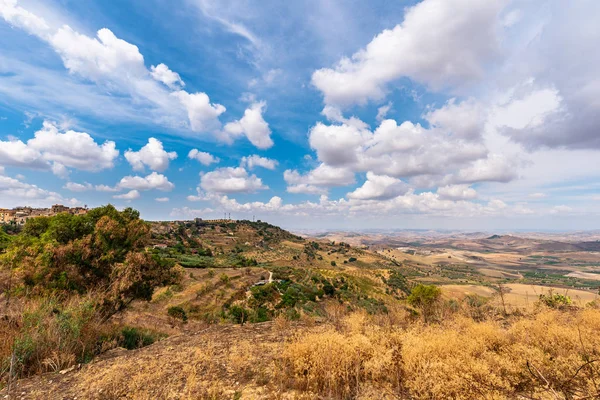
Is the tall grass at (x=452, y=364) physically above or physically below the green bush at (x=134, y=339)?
above

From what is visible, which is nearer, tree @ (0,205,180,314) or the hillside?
the hillside

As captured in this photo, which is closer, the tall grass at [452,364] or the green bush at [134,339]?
the tall grass at [452,364]

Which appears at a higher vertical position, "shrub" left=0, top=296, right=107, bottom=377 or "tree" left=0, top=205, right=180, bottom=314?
"tree" left=0, top=205, right=180, bottom=314

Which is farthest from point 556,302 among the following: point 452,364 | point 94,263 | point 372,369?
point 94,263

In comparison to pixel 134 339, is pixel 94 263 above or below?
above

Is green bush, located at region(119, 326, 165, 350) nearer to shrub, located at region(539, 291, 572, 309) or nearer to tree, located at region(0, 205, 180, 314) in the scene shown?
tree, located at region(0, 205, 180, 314)

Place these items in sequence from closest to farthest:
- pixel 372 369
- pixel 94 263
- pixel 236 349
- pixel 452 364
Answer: pixel 452 364 → pixel 372 369 → pixel 236 349 → pixel 94 263

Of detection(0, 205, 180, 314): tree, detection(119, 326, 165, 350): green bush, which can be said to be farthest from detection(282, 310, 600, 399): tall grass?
detection(0, 205, 180, 314): tree

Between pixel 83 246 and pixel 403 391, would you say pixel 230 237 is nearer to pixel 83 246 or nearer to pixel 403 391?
Answer: pixel 83 246

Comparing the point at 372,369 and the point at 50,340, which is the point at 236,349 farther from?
the point at 50,340

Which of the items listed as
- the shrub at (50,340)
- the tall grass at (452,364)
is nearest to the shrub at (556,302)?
the tall grass at (452,364)

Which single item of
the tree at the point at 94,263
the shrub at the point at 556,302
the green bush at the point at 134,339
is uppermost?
the tree at the point at 94,263

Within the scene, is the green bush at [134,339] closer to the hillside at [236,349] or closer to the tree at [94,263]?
the hillside at [236,349]

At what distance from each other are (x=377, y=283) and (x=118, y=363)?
61.2 metres
